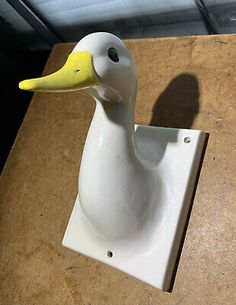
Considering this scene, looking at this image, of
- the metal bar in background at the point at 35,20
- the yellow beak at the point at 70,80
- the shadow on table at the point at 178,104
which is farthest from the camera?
the metal bar in background at the point at 35,20

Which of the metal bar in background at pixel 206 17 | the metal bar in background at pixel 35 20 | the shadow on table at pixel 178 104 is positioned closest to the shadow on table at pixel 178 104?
the shadow on table at pixel 178 104

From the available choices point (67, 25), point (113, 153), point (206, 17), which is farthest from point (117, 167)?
point (67, 25)

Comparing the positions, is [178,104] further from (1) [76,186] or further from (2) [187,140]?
(1) [76,186]

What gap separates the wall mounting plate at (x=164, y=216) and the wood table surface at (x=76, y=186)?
0.7 inches

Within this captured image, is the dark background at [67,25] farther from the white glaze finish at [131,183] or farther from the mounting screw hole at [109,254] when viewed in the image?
the mounting screw hole at [109,254]

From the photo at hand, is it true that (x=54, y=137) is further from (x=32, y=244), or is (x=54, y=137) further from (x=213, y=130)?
(x=213, y=130)

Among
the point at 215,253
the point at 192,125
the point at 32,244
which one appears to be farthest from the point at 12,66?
the point at 215,253

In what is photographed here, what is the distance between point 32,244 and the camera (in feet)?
2.07

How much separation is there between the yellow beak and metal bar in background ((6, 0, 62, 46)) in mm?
457

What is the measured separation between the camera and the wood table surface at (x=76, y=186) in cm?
44

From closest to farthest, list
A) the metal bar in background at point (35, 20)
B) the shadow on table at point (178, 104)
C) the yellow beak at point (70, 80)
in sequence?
the yellow beak at point (70, 80) → the shadow on table at point (178, 104) → the metal bar in background at point (35, 20)

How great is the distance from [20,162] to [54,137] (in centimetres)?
10

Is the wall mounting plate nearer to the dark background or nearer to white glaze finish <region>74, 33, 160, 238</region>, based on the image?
white glaze finish <region>74, 33, 160, 238</region>

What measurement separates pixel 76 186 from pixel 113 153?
187mm
